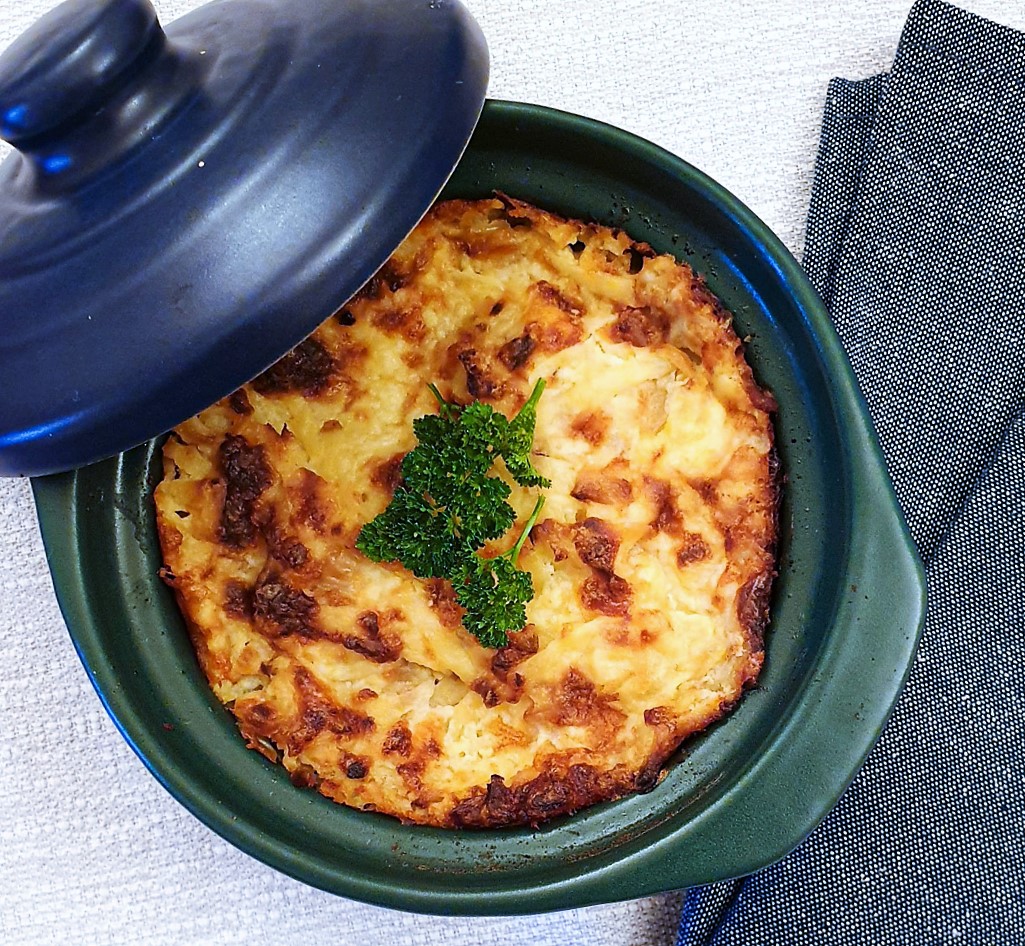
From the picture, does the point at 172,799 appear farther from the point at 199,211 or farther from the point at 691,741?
the point at 199,211

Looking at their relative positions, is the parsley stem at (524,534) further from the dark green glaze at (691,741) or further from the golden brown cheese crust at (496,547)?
the dark green glaze at (691,741)

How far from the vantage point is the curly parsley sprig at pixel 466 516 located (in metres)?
2.03

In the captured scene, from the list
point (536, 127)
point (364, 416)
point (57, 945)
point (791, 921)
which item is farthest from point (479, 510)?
point (57, 945)

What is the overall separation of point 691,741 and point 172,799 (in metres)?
1.28

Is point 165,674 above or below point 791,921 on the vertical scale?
above

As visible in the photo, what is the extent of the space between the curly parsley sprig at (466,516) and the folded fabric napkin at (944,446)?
3.32ft

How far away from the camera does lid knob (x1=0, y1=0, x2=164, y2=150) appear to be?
159 centimetres

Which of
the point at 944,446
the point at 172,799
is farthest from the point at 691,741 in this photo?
the point at 172,799

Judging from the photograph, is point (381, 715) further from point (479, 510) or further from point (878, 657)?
point (878, 657)

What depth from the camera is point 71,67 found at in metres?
1.59

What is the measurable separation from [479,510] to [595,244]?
0.65 meters

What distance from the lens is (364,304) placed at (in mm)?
2189

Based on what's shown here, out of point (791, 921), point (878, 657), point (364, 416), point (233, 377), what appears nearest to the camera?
point (233, 377)

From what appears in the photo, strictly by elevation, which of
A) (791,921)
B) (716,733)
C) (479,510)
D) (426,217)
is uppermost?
(426,217)
